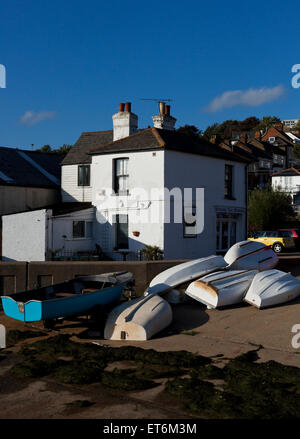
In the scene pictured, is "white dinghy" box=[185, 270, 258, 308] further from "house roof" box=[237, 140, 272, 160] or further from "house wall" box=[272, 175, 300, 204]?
"house roof" box=[237, 140, 272, 160]

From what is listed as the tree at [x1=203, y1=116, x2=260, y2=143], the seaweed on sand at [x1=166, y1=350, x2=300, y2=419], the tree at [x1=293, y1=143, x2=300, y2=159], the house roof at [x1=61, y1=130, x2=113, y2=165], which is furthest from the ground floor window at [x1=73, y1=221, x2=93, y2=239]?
the tree at [x1=203, y1=116, x2=260, y2=143]

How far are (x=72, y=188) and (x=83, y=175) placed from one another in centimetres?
114

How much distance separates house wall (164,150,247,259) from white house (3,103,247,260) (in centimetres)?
5

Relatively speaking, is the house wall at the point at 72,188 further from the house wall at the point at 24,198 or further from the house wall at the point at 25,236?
the house wall at the point at 25,236

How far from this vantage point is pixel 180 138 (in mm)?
24719

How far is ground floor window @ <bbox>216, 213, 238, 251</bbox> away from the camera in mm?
25328

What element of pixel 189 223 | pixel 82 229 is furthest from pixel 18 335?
pixel 189 223

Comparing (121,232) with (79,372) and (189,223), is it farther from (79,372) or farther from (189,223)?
(79,372)

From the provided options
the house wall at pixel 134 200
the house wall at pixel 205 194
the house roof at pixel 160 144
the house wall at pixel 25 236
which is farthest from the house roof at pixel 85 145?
the house wall at pixel 205 194

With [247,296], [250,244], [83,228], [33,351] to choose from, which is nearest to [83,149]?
[83,228]

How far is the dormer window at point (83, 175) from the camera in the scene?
27859mm

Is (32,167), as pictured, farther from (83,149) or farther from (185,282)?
(185,282)

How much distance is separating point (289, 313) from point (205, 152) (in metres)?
13.3

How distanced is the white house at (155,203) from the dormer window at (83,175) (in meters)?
3.13
